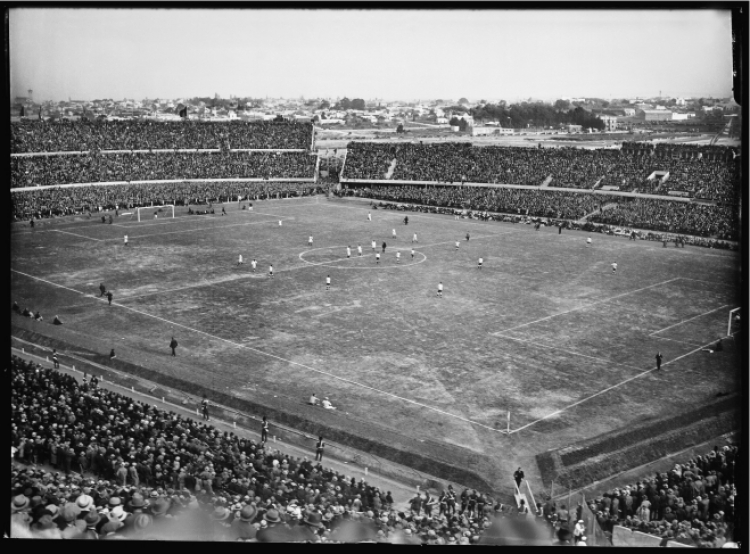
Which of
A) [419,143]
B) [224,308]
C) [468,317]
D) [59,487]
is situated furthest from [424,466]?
[419,143]

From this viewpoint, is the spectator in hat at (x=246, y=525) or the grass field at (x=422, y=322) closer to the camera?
the spectator in hat at (x=246, y=525)

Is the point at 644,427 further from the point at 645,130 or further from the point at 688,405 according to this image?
the point at 645,130

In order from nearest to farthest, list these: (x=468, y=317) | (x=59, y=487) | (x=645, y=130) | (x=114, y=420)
Answer: (x=59, y=487) → (x=114, y=420) → (x=468, y=317) → (x=645, y=130)

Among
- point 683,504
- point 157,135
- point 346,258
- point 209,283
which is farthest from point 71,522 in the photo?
point 157,135

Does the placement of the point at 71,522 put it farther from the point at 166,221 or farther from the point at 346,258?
the point at 166,221

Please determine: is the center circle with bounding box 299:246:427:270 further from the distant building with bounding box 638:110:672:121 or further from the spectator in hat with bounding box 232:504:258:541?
the spectator in hat with bounding box 232:504:258:541

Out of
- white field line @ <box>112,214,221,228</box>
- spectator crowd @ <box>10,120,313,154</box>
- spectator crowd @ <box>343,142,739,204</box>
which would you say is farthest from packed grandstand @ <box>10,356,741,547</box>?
spectator crowd @ <box>10,120,313,154</box>

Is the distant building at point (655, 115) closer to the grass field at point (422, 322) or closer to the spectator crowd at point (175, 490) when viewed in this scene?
the grass field at point (422, 322)

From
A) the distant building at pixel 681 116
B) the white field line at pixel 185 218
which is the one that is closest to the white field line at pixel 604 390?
the distant building at pixel 681 116
